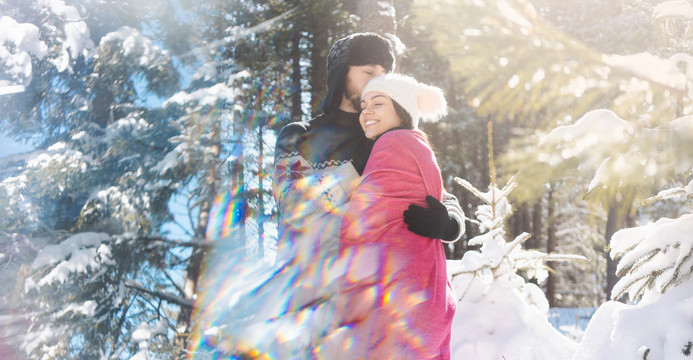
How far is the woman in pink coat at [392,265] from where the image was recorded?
209cm

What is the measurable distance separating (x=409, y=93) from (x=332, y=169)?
552mm

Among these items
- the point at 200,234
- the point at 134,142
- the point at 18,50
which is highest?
the point at 18,50

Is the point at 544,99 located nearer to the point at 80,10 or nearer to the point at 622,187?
the point at 622,187

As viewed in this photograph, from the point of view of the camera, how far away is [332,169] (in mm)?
2490

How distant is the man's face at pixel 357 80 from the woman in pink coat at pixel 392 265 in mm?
664

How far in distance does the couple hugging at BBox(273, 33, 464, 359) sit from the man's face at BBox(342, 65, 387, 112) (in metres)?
0.42

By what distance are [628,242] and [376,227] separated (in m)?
1.46

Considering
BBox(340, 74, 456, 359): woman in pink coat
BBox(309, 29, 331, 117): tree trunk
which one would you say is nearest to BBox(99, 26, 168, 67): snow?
BBox(309, 29, 331, 117): tree trunk

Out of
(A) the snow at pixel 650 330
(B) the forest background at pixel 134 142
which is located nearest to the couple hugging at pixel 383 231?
(A) the snow at pixel 650 330

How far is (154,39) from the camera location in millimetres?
10352

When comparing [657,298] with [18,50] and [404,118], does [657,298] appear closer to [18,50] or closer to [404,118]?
[404,118]

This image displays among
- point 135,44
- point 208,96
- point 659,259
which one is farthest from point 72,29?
point 659,259

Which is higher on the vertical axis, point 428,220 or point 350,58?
point 350,58

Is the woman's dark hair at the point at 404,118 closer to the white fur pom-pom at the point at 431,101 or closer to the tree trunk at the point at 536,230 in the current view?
the white fur pom-pom at the point at 431,101
